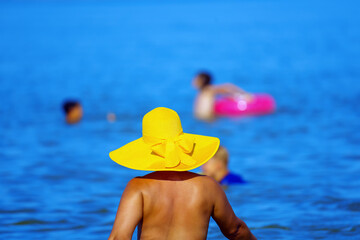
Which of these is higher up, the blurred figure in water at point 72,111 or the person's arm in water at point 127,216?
the blurred figure in water at point 72,111

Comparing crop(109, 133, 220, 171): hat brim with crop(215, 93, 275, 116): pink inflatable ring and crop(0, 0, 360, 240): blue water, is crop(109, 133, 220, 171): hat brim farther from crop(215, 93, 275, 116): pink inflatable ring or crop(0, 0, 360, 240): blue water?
crop(215, 93, 275, 116): pink inflatable ring

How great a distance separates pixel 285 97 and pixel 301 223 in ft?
33.0

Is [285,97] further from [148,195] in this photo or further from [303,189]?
[148,195]

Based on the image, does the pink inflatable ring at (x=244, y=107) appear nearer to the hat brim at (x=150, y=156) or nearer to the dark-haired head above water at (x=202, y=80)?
the dark-haired head above water at (x=202, y=80)

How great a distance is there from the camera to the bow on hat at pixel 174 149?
10.8ft

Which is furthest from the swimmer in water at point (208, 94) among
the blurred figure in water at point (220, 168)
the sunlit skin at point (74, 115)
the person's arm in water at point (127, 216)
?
the person's arm in water at point (127, 216)

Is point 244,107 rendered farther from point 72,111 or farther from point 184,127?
point 72,111

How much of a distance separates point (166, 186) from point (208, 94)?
9.68m

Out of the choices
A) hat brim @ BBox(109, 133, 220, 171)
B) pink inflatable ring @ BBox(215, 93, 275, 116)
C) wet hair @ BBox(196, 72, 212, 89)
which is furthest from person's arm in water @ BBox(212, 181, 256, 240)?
wet hair @ BBox(196, 72, 212, 89)

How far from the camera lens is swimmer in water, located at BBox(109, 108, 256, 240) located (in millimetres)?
3305

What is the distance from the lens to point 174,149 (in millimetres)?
3305

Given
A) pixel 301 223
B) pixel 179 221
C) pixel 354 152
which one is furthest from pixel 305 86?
pixel 179 221

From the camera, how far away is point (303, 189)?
7301 millimetres

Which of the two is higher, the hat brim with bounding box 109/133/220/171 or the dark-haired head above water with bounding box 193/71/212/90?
the dark-haired head above water with bounding box 193/71/212/90
